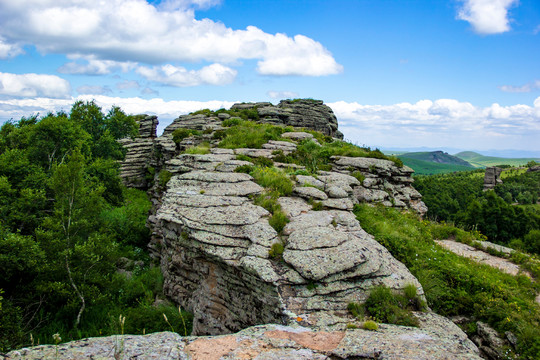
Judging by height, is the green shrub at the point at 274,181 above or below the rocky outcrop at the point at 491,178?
above

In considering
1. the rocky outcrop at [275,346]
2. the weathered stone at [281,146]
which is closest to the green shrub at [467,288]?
the rocky outcrop at [275,346]

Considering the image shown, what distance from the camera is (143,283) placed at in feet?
51.5

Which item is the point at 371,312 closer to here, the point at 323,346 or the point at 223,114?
the point at 323,346

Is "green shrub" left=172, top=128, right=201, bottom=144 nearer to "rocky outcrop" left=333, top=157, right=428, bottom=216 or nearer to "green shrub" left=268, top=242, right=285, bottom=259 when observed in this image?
"rocky outcrop" left=333, top=157, right=428, bottom=216

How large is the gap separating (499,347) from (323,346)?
5.04 m

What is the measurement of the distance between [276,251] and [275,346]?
311cm

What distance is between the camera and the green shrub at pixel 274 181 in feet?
41.7

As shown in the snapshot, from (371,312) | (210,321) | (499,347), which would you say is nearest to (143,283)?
(210,321)

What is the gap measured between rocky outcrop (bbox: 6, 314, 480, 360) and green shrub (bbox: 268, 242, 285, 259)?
7.01 ft

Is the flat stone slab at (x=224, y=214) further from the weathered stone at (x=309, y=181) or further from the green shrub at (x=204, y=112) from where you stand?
the green shrub at (x=204, y=112)

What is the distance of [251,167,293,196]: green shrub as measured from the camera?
12.7 metres

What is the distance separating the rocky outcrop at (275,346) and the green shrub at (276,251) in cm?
214

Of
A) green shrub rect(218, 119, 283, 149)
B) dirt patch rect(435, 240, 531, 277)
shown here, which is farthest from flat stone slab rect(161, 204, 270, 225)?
green shrub rect(218, 119, 283, 149)

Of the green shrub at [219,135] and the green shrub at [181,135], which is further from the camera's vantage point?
the green shrub at [181,135]
